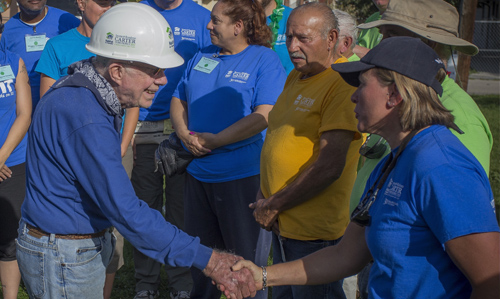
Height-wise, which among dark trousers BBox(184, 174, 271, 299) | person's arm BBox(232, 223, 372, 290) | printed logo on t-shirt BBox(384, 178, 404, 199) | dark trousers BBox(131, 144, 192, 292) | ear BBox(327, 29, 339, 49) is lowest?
dark trousers BBox(131, 144, 192, 292)

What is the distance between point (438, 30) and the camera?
9.52 ft

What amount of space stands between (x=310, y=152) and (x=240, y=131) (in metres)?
0.82

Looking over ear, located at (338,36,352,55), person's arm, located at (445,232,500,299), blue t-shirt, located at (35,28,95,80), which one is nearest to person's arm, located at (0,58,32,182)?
blue t-shirt, located at (35,28,95,80)

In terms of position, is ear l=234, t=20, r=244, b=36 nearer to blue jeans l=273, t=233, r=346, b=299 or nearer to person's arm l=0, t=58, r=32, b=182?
→ blue jeans l=273, t=233, r=346, b=299

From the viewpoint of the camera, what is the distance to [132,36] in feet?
8.98

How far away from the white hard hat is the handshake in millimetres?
1072

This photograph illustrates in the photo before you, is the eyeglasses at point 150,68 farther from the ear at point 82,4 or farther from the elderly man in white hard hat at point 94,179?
the ear at point 82,4

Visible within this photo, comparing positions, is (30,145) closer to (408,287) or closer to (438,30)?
(408,287)

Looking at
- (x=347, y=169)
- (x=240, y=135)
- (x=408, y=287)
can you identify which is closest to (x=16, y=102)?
(x=240, y=135)

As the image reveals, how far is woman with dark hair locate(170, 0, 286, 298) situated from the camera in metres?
4.03

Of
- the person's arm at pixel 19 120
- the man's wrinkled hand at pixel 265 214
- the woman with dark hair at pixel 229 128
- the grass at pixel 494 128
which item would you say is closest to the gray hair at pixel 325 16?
the woman with dark hair at pixel 229 128

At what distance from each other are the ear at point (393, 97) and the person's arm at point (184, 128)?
2039 mm

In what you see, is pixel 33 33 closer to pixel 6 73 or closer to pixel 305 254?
pixel 6 73

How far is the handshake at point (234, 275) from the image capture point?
288 cm
